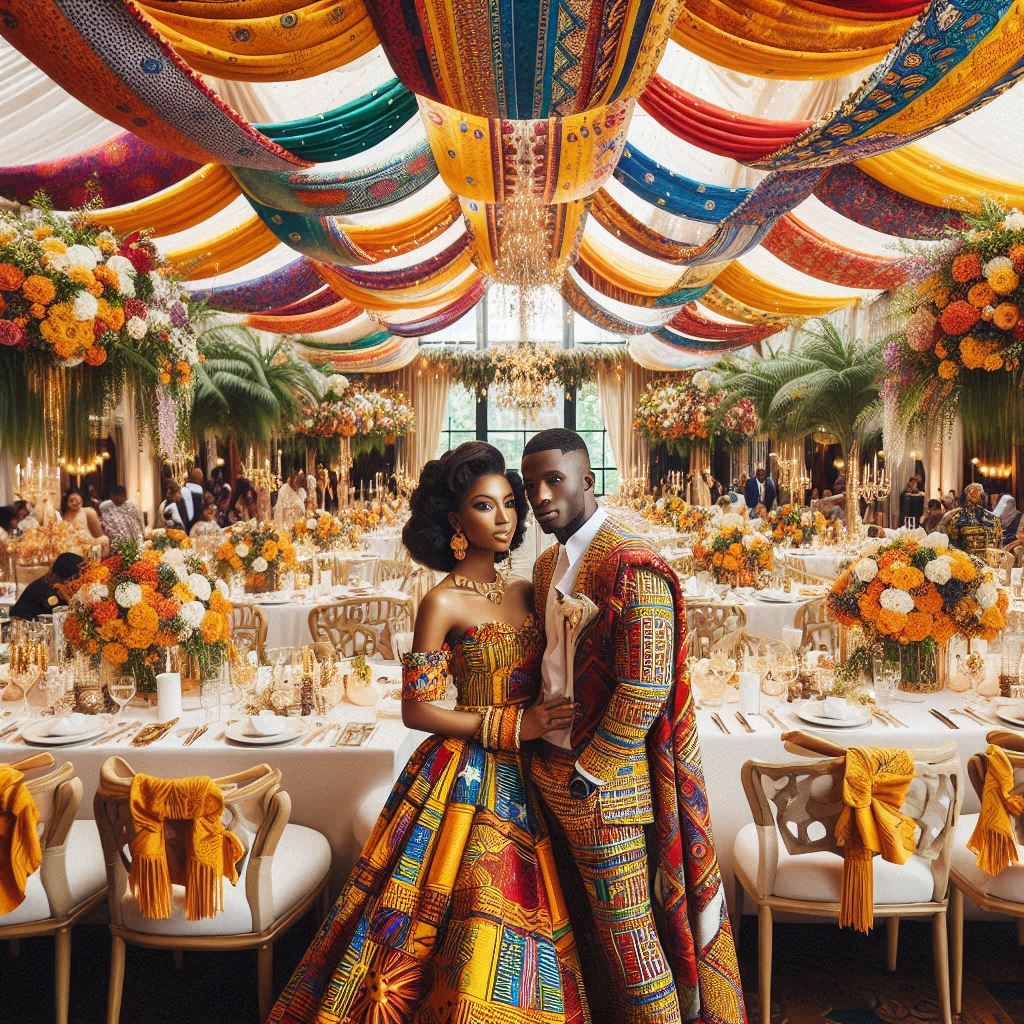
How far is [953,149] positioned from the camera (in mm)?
5453

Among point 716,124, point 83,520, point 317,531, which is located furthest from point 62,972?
point 83,520

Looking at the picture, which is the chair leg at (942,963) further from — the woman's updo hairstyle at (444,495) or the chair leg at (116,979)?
the chair leg at (116,979)

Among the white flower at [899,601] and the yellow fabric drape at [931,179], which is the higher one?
the yellow fabric drape at [931,179]

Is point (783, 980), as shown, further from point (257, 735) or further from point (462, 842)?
point (257, 735)

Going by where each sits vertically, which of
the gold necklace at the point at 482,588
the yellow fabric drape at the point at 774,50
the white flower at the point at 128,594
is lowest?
the white flower at the point at 128,594

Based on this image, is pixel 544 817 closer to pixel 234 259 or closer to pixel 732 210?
pixel 732 210

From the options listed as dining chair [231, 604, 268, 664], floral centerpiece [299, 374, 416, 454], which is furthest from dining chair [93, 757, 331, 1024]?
floral centerpiece [299, 374, 416, 454]

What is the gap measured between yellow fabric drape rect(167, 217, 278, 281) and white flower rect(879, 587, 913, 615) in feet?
18.1

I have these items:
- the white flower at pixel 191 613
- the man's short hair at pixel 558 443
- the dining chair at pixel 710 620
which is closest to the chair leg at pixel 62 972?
the white flower at pixel 191 613

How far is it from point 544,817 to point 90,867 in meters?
1.50

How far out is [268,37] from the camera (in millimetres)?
3625

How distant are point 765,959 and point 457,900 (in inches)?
45.2

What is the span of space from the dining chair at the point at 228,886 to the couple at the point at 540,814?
351 mm

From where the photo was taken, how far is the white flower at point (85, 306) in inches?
143
